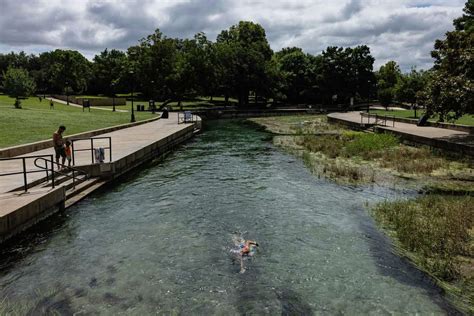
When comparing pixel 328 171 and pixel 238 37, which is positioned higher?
pixel 238 37

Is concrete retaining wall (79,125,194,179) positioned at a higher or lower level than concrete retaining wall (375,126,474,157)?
lower

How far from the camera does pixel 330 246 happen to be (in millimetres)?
10539

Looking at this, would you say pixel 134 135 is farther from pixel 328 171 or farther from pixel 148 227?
pixel 148 227

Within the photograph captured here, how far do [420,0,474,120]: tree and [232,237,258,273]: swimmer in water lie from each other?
16.1 metres

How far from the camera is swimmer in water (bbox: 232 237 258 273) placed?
9.88 meters

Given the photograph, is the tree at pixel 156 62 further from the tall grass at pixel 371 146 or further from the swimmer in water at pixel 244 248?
the swimmer in water at pixel 244 248

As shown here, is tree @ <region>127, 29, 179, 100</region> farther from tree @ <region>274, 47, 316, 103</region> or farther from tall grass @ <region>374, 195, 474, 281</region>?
tall grass @ <region>374, 195, 474, 281</region>

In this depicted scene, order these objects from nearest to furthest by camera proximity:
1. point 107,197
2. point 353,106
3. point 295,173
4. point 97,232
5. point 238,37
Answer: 1. point 97,232
2. point 107,197
3. point 295,173
4. point 353,106
5. point 238,37

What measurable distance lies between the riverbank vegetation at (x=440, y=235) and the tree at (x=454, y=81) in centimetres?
953

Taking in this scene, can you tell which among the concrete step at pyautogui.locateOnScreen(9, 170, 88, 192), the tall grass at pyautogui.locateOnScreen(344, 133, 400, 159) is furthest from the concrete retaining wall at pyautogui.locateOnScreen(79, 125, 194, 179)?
the tall grass at pyautogui.locateOnScreen(344, 133, 400, 159)

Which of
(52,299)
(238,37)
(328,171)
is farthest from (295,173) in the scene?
(238,37)

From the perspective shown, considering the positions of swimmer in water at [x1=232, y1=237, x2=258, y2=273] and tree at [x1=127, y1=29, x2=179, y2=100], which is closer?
swimmer in water at [x1=232, y1=237, x2=258, y2=273]

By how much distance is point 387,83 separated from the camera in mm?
65875

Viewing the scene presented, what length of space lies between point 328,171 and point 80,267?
1328 cm
